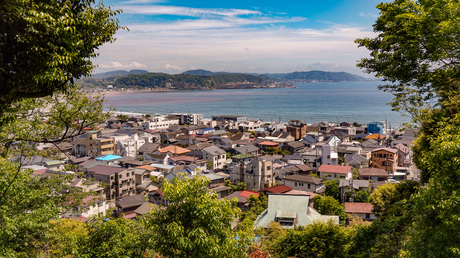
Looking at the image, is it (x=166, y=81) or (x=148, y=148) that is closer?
(x=148, y=148)

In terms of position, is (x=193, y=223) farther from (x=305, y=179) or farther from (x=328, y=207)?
(x=305, y=179)

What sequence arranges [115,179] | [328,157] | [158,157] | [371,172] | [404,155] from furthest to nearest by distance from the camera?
[158,157] → [404,155] → [328,157] → [371,172] → [115,179]

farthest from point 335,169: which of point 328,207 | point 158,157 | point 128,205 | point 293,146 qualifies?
point 158,157

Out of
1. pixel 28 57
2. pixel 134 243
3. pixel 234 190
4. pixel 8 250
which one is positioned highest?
pixel 28 57

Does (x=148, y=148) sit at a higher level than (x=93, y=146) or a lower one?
lower

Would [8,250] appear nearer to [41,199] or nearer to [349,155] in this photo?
[41,199]

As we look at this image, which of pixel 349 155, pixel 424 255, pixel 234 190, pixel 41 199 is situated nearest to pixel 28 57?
pixel 41 199
